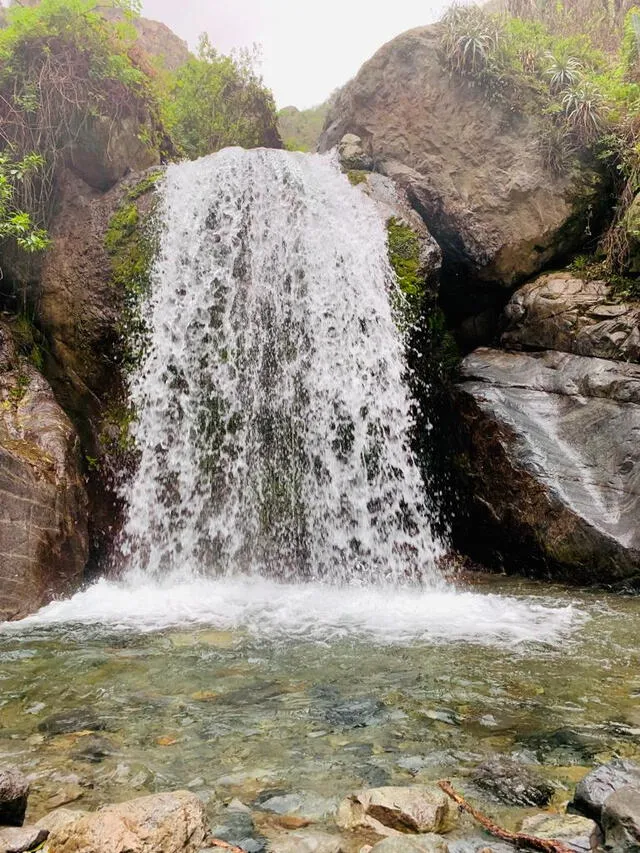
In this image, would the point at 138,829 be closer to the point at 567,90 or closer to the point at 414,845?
the point at 414,845

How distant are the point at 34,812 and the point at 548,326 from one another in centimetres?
766

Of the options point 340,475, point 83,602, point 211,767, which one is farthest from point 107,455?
point 211,767

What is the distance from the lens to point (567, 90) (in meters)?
9.71

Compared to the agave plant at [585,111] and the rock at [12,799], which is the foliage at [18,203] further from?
the agave plant at [585,111]

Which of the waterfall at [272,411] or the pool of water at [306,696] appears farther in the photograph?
the waterfall at [272,411]

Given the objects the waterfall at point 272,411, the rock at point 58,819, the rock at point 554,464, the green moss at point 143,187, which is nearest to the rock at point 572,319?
the rock at point 554,464

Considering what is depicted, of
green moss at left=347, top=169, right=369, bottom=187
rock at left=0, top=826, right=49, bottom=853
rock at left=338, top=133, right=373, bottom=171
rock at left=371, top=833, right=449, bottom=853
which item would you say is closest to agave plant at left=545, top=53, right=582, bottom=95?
rock at left=338, top=133, right=373, bottom=171

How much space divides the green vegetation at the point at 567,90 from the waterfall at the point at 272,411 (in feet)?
10.9

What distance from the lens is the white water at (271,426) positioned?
23.8 feet

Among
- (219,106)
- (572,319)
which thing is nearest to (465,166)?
(572,319)

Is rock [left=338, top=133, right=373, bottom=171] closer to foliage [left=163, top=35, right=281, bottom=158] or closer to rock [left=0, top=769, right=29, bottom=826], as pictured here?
foliage [left=163, top=35, right=281, bottom=158]

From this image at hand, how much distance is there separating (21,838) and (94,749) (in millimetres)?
951

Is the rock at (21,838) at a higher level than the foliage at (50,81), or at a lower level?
lower

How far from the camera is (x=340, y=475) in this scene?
7.54 metres
